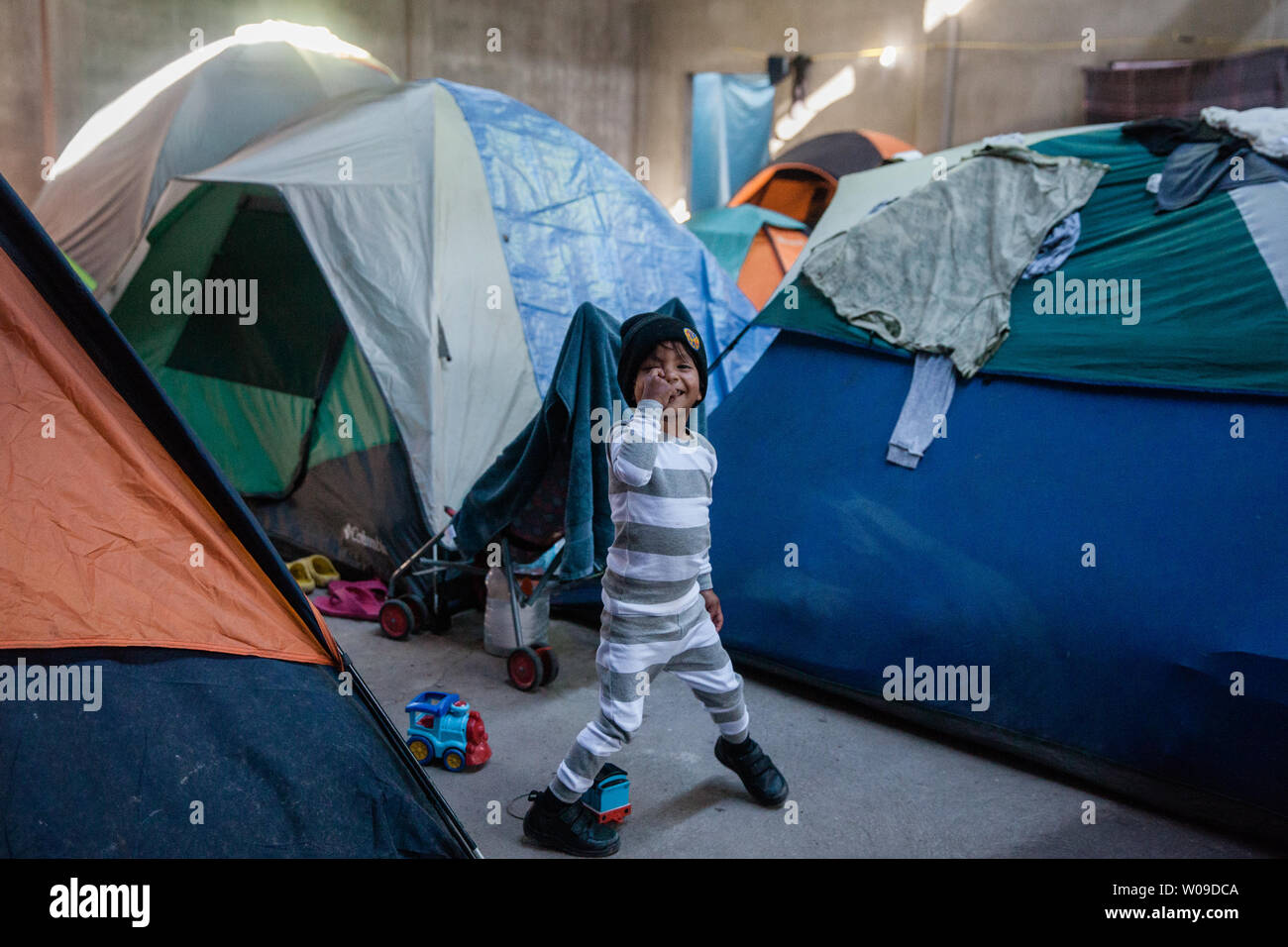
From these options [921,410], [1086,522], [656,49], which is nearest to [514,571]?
[921,410]

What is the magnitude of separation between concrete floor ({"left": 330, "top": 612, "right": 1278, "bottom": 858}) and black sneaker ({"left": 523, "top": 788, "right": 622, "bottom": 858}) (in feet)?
0.16

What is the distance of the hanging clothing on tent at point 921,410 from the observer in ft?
10.3

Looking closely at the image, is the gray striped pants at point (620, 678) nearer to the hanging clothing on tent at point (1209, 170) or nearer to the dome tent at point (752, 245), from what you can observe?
the hanging clothing on tent at point (1209, 170)

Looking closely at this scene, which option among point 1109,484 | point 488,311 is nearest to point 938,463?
point 1109,484

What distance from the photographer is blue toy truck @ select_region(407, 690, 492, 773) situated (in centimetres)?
283

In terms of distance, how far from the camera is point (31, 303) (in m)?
2.11

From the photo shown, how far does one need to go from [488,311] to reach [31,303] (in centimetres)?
229

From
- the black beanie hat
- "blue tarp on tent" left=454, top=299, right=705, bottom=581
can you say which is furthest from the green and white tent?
the black beanie hat

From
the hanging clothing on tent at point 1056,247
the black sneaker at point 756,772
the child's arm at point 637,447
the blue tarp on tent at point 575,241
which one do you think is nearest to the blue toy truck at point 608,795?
the black sneaker at point 756,772

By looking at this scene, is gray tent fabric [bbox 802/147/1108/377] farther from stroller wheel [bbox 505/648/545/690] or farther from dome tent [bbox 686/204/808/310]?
dome tent [bbox 686/204/808/310]

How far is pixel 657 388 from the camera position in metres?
2.42

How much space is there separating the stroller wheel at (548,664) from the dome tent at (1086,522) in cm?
56

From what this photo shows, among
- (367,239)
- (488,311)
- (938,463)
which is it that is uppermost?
(367,239)
